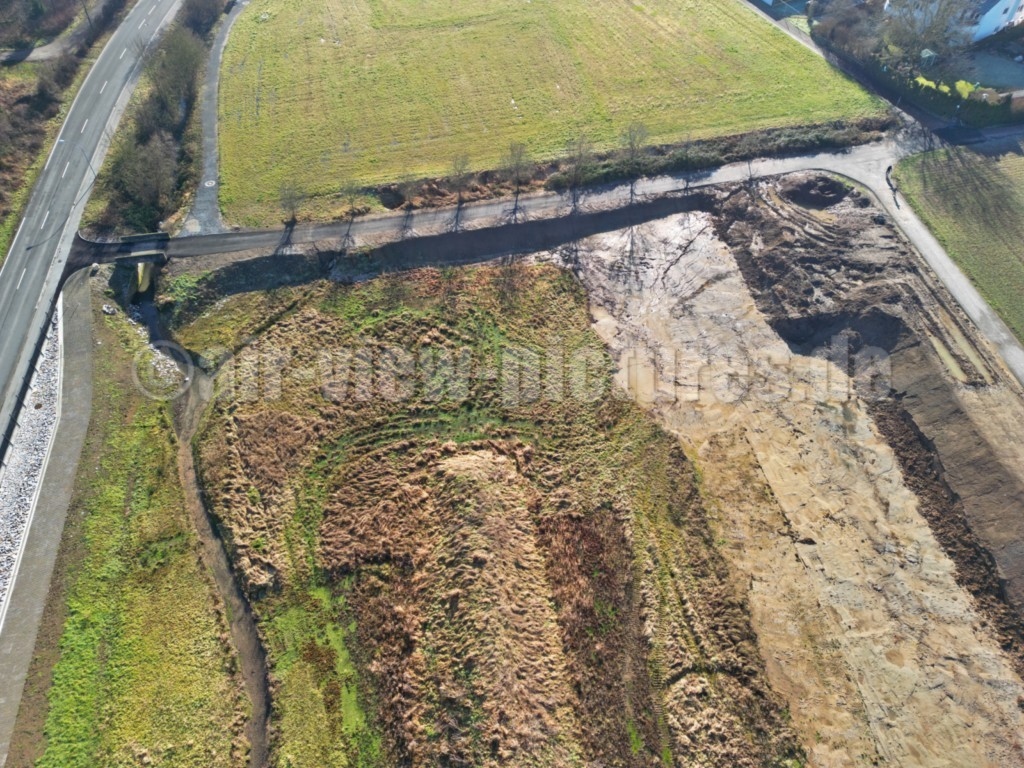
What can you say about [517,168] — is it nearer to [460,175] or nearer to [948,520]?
[460,175]

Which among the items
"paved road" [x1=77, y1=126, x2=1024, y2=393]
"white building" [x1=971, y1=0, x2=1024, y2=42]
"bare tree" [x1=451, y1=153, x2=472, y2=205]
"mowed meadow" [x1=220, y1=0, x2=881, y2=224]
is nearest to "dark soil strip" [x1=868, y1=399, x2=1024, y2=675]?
"paved road" [x1=77, y1=126, x2=1024, y2=393]

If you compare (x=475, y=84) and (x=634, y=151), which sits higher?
(x=475, y=84)

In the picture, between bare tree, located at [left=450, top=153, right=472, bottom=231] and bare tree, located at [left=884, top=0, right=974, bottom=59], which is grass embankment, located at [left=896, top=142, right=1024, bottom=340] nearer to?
bare tree, located at [left=884, top=0, right=974, bottom=59]

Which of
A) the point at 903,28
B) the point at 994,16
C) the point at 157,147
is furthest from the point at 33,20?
the point at 994,16

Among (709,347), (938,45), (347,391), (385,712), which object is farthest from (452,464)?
(938,45)

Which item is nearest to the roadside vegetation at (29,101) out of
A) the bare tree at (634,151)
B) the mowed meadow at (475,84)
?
the mowed meadow at (475,84)

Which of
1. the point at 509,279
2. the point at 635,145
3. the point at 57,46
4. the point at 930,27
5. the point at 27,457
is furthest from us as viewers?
the point at 57,46

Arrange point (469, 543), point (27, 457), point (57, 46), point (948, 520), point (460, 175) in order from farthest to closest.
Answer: point (57, 46)
point (460, 175)
point (27, 457)
point (948, 520)
point (469, 543)
